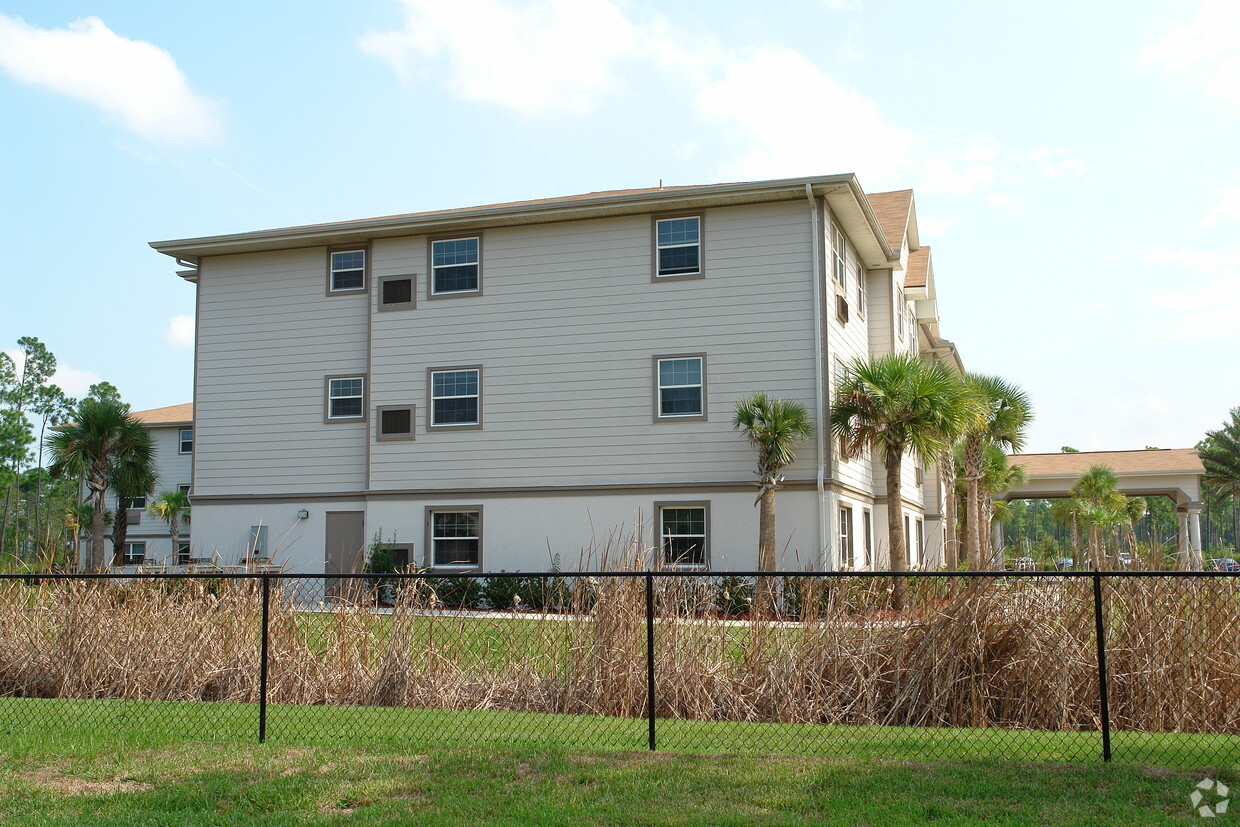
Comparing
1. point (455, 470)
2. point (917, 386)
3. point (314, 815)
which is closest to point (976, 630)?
point (314, 815)

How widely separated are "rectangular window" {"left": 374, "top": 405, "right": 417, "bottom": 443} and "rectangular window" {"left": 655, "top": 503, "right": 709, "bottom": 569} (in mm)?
5735

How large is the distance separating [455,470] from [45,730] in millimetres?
14284

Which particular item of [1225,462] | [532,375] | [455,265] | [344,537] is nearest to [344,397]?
[344,537]

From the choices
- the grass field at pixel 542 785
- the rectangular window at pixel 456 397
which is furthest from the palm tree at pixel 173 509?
the grass field at pixel 542 785

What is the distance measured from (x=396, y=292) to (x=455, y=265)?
1.47 m

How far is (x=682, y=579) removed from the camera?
32.8 feet

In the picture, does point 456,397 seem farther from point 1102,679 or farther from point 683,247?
point 1102,679

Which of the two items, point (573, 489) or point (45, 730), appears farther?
point (573, 489)

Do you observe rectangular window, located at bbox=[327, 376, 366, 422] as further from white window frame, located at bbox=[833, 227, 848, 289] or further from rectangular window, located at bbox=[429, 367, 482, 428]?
white window frame, located at bbox=[833, 227, 848, 289]

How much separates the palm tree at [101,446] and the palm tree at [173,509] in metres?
6.49

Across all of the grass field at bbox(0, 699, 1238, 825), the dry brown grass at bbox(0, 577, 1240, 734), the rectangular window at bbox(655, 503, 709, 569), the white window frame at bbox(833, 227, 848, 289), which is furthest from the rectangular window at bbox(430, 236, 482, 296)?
the grass field at bbox(0, 699, 1238, 825)

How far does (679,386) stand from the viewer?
21.8 meters

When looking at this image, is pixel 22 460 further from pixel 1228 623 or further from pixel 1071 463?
pixel 1228 623

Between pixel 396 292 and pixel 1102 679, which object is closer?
pixel 1102 679
